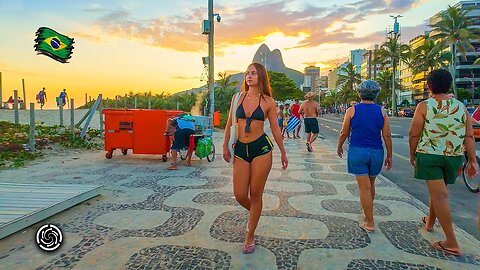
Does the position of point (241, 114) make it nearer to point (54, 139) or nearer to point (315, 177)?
point (315, 177)

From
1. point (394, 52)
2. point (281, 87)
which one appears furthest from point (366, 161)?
point (281, 87)

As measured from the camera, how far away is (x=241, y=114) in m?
3.66

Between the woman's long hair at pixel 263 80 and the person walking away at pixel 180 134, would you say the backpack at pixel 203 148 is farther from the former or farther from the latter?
the woman's long hair at pixel 263 80

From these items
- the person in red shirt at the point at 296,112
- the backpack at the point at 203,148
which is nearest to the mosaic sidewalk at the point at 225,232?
the backpack at the point at 203,148

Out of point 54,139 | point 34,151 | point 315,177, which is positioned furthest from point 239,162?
point 54,139

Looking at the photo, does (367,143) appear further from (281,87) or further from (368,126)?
(281,87)

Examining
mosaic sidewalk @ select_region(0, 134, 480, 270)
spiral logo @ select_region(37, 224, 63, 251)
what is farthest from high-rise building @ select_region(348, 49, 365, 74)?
spiral logo @ select_region(37, 224, 63, 251)

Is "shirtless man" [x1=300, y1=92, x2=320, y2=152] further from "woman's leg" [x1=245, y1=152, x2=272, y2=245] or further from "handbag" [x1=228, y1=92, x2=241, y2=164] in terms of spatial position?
"woman's leg" [x1=245, y1=152, x2=272, y2=245]

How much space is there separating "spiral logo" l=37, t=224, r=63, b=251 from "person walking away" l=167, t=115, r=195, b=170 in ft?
13.5

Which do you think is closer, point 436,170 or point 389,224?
point 436,170

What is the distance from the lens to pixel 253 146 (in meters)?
3.58

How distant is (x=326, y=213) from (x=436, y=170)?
160 centimetres

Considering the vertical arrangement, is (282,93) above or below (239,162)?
above

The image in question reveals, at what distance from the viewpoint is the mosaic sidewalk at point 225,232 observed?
10.8ft
